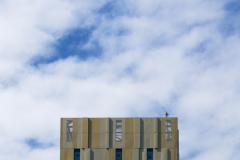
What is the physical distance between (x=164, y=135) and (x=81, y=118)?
38.0 ft

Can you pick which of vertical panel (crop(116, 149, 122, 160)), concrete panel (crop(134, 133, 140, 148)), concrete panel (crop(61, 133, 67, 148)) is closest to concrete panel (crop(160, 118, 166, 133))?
concrete panel (crop(134, 133, 140, 148))

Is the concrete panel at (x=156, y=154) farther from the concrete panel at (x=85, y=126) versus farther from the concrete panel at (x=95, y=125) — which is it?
the concrete panel at (x=85, y=126)

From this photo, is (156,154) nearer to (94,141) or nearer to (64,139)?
(94,141)

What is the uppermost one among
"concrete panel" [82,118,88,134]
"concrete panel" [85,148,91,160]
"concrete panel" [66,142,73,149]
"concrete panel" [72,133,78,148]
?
"concrete panel" [82,118,88,134]

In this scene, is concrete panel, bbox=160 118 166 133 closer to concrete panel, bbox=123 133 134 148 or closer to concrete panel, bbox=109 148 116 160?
concrete panel, bbox=123 133 134 148

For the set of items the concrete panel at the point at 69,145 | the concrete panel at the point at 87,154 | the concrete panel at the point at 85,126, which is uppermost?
the concrete panel at the point at 85,126

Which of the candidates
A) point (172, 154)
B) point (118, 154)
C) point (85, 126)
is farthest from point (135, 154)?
point (85, 126)

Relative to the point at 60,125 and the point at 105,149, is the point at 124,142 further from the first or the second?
the point at 60,125

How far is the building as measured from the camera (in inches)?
3738

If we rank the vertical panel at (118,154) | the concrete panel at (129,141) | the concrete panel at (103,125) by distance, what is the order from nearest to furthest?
the vertical panel at (118,154), the concrete panel at (129,141), the concrete panel at (103,125)

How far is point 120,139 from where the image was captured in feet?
314

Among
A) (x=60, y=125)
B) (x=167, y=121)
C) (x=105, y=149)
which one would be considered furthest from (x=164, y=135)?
(x=60, y=125)

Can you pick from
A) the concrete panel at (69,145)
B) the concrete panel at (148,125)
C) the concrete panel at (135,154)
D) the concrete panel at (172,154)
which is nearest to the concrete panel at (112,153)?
the concrete panel at (135,154)

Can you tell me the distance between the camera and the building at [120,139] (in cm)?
9494
